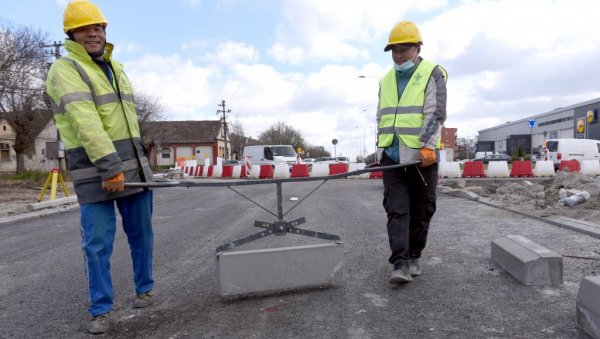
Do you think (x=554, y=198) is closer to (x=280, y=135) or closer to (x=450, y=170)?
(x=450, y=170)

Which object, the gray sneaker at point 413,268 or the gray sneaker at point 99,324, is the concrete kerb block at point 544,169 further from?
the gray sneaker at point 99,324

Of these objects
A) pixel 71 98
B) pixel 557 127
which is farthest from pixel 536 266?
pixel 557 127

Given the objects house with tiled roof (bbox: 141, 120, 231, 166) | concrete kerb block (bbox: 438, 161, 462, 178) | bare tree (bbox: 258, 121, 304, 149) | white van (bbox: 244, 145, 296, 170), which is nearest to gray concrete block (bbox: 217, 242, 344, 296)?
concrete kerb block (bbox: 438, 161, 462, 178)

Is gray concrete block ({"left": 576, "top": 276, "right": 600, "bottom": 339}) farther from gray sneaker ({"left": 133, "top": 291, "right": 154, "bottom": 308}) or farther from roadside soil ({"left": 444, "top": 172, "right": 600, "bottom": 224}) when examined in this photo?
roadside soil ({"left": 444, "top": 172, "right": 600, "bottom": 224})

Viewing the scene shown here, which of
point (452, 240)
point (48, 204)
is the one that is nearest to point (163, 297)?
point (452, 240)

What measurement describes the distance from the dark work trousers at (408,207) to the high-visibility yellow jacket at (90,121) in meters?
2.07

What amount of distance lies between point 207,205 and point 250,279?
730cm

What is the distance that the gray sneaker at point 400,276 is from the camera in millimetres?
3564

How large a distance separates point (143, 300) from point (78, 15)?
6.93 feet

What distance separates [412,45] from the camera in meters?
3.80

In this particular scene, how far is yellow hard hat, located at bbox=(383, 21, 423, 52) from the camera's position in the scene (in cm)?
376

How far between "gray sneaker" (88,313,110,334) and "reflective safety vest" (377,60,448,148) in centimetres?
259

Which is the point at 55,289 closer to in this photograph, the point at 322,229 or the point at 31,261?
the point at 31,261

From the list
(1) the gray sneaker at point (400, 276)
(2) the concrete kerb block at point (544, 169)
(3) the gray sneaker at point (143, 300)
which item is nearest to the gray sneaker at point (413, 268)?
(1) the gray sneaker at point (400, 276)
